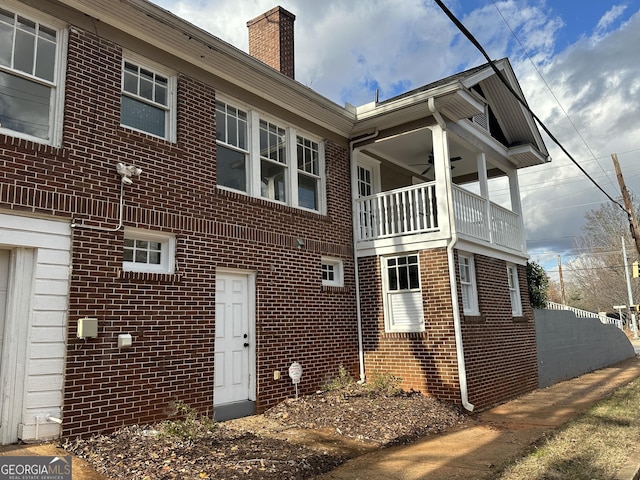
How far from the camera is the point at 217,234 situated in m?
7.75

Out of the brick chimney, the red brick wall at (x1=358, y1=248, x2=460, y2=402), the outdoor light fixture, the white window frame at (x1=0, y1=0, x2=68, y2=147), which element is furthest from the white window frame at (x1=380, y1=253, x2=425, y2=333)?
the white window frame at (x1=0, y1=0, x2=68, y2=147)

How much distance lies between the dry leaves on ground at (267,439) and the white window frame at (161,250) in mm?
2084

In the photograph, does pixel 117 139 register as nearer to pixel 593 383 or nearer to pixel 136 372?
pixel 136 372

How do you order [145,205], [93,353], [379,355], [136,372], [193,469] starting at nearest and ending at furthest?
1. [193,469]
2. [93,353]
3. [136,372]
4. [145,205]
5. [379,355]

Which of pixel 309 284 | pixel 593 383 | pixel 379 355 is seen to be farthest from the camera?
pixel 593 383

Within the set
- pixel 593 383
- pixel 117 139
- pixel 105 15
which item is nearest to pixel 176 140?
pixel 117 139

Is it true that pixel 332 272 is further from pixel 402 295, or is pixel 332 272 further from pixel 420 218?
pixel 420 218

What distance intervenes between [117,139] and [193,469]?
4320 mm

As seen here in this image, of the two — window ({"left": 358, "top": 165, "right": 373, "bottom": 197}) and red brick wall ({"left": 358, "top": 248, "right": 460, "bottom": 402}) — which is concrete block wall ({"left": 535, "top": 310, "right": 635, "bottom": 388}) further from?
window ({"left": 358, "top": 165, "right": 373, "bottom": 197})

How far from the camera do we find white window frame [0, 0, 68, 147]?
19.2 ft

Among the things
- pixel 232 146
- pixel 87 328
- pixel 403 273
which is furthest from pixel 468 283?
pixel 87 328

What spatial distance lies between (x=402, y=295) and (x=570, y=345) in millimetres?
7809

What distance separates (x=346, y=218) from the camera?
10.8 metres

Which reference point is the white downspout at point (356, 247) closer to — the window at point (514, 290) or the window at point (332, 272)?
the window at point (332, 272)
